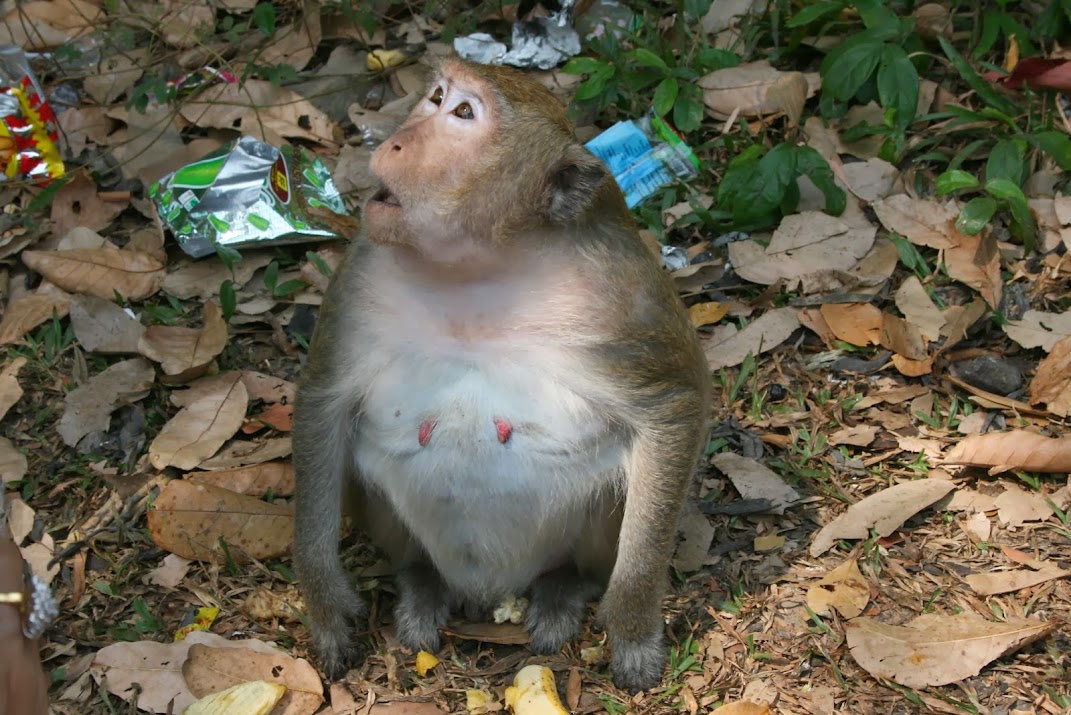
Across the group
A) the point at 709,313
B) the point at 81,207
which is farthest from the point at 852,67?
the point at 81,207

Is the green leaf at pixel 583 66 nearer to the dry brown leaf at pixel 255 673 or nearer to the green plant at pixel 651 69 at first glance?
the green plant at pixel 651 69

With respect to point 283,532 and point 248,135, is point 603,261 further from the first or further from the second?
point 248,135

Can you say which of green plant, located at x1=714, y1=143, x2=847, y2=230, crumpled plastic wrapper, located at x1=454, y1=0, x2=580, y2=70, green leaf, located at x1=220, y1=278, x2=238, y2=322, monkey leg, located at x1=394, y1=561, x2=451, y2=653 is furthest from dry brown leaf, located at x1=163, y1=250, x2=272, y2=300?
green plant, located at x1=714, y1=143, x2=847, y2=230

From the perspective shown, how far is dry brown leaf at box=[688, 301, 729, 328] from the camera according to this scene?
468 centimetres

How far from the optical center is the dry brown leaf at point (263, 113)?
5504 mm

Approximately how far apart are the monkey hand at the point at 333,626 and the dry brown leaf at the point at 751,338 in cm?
170

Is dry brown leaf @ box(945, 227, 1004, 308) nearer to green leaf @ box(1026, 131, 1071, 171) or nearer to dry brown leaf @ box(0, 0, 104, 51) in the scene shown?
green leaf @ box(1026, 131, 1071, 171)

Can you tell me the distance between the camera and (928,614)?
3531 mm

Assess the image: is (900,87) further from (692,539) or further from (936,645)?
(936,645)

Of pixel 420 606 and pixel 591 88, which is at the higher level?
pixel 591 88

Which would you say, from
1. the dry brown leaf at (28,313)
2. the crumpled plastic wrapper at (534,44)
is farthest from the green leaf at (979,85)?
the dry brown leaf at (28,313)

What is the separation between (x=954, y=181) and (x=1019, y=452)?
1.17m

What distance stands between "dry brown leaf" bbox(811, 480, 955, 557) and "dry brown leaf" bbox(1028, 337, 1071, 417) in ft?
1.74

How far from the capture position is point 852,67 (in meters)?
4.95
